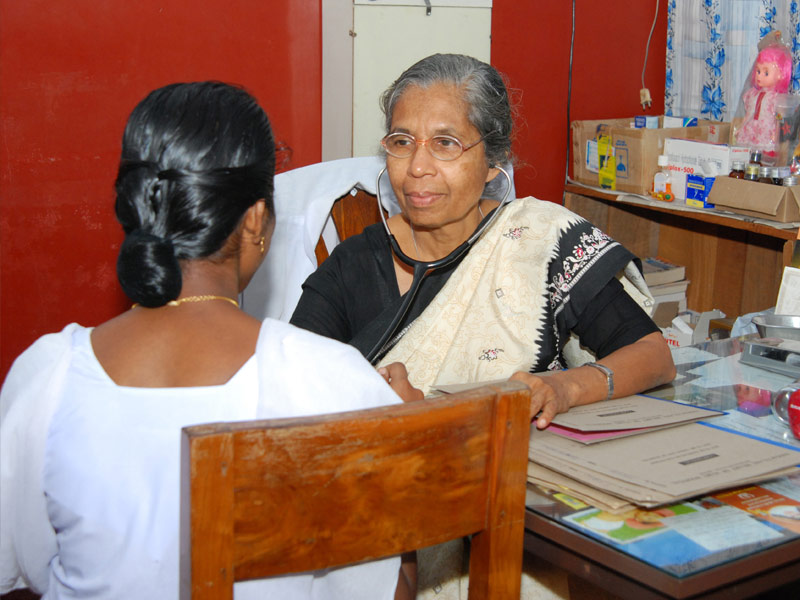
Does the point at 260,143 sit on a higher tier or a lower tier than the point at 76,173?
higher

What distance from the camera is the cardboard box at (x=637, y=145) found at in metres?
3.27

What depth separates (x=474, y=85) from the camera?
5.56ft

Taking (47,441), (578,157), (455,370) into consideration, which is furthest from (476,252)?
(578,157)

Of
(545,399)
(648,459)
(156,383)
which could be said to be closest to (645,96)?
(545,399)

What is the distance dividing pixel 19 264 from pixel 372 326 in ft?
5.61

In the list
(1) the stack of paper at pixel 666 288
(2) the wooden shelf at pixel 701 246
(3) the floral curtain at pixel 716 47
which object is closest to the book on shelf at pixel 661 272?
(1) the stack of paper at pixel 666 288

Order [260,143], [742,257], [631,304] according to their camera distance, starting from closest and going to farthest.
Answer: [260,143], [631,304], [742,257]

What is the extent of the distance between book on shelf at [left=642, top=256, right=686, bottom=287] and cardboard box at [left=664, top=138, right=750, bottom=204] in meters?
0.39

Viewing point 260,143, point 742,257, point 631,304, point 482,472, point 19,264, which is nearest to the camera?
point 482,472

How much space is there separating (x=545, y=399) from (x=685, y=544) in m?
0.37

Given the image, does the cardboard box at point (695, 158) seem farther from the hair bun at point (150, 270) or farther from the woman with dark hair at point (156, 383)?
the hair bun at point (150, 270)

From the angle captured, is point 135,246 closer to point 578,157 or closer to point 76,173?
point 76,173

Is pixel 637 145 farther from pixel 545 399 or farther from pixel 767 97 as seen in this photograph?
pixel 545 399

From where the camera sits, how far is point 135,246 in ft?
3.29
